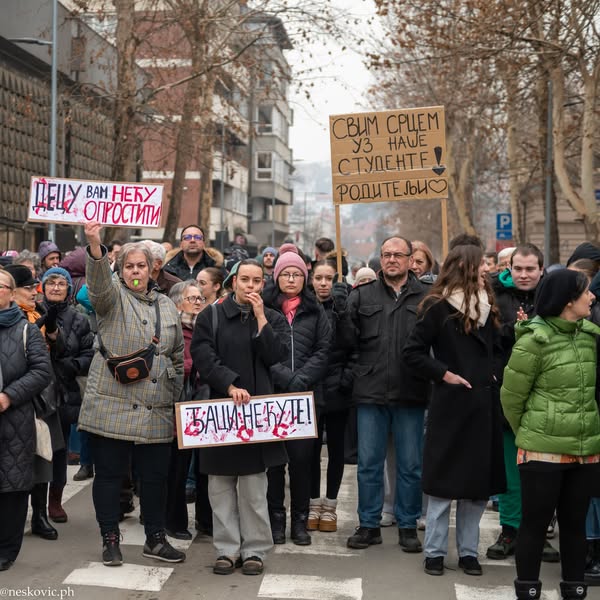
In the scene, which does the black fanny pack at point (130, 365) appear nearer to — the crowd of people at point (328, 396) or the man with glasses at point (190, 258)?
the crowd of people at point (328, 396)

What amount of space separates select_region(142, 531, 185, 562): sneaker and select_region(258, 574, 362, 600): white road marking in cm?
63

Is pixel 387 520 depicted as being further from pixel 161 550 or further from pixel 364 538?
pixel 161 550

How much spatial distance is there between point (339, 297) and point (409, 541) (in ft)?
5.97

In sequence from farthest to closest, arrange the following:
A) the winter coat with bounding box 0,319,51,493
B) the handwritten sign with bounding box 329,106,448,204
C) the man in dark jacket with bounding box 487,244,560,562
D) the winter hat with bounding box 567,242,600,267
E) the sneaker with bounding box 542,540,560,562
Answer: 1. the handwritten sign with bounding box 329,106,448,204
2. the winter hat with bounding box 567,242,600,267
3. the man in dark jacket with bounding box 487,244,560,562
4. the sneaker with bounding box 542,540,560,562
5. the winter coat with bounding box 0,319,51,493

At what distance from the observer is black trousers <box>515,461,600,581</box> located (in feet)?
→ 19.5

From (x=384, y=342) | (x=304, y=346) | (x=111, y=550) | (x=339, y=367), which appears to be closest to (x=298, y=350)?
(x=304, y=346)

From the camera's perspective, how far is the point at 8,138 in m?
26.0

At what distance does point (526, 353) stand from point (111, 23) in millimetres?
A: 20338

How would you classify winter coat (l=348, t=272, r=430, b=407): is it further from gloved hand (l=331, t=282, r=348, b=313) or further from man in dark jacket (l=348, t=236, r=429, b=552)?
gloved hand (l=331, t=282, r=348, b=313)

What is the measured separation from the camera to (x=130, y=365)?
6723 millimetres

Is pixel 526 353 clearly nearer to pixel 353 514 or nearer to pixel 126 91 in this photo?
pixel 353 514

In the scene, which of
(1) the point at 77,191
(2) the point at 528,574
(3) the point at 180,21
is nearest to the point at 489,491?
(2) the point at 528,574

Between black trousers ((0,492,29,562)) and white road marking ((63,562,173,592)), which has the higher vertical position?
black trousers ((0,492,29,562))

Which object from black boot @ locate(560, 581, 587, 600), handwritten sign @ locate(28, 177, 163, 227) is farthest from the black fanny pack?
black boot @ locate(560, 581, 587, 600)
